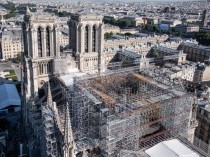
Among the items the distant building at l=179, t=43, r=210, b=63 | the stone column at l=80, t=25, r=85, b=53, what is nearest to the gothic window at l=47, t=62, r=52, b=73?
the stone column at l=80, t=25, r=85, b=53

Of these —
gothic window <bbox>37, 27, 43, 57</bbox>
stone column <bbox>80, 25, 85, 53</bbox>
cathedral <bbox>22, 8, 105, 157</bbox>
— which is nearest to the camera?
cathedral <bbox>22, 8, 105, 157</bbox>

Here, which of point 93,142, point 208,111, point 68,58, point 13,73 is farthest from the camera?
point 13,73

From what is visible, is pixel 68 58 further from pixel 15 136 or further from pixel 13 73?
pixel 13 73

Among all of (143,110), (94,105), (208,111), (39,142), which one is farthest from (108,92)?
(208,111)

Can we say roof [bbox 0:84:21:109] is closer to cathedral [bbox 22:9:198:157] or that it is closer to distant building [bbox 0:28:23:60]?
cathedral [bbox 22:9:198:157]

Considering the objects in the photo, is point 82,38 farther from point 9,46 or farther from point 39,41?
point 9,46

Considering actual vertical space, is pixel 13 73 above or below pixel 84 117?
below
